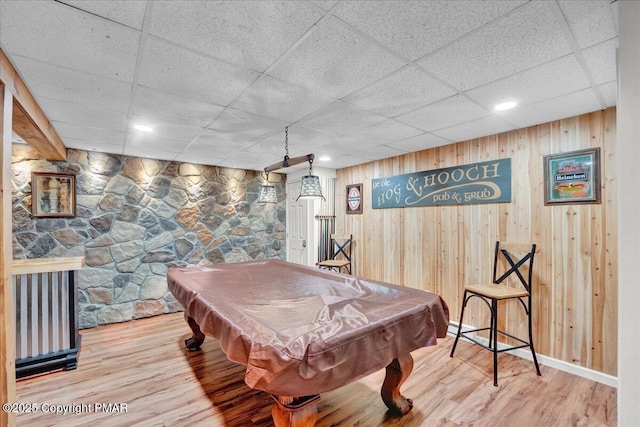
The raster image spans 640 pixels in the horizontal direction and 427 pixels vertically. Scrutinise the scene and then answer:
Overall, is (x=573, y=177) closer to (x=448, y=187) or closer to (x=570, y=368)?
(x=448, y=187)

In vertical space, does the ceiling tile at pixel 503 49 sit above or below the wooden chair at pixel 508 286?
above

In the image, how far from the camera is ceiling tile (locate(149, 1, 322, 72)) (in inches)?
48.1

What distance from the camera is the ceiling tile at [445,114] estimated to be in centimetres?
223

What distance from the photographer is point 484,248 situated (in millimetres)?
3117

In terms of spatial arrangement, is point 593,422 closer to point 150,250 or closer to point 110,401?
point 110,401

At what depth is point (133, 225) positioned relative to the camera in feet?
13.0

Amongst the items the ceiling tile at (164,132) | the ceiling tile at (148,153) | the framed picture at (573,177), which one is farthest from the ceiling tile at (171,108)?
the framed picture at (573,177)

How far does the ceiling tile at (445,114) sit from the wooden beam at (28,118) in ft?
8.76

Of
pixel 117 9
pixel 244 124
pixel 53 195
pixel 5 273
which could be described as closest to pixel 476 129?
pixel 244 124

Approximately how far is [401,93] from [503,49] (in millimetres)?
664

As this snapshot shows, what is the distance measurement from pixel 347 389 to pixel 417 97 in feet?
7.84

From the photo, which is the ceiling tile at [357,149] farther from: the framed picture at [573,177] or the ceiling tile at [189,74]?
the framed picture at [573,177]

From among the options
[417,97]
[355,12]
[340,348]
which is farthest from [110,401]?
[417,97]

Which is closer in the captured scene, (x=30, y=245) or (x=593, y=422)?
(x=593, y=422)
